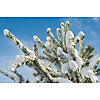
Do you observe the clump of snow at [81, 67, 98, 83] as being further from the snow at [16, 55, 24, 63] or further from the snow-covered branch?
the snow at [16, 55, 24, 63]

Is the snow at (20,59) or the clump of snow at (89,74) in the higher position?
the snow at (20,59)

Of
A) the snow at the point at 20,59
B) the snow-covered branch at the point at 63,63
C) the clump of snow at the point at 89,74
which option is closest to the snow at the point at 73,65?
the snow-covered branch at the point at 63,63

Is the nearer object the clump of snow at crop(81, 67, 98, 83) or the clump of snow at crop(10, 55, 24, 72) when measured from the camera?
the clump of snow at crop(10, 55, 24, 72)

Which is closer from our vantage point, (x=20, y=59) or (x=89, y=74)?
(x=20, y=59)

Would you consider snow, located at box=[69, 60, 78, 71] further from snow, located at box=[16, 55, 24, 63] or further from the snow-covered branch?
snow, located at box=[16, 55, 24, 63]

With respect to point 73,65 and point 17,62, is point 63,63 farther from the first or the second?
point 17,62

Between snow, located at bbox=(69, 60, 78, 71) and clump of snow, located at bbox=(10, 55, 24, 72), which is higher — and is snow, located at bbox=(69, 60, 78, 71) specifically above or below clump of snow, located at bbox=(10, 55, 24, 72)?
below

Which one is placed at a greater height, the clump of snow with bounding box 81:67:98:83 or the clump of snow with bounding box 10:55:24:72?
the clump of snow with bounding box 10:55:24:72

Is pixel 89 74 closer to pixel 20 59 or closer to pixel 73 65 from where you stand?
pixel 73 65

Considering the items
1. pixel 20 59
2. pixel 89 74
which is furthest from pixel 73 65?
pixel 20 59

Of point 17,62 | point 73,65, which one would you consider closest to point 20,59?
point 17,62

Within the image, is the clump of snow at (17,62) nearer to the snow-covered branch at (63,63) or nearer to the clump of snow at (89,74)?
the snow-covered branch at (63,63)

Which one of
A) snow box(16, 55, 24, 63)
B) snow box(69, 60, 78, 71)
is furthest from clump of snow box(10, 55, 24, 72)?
snow box(69, 60, 78, 71)
